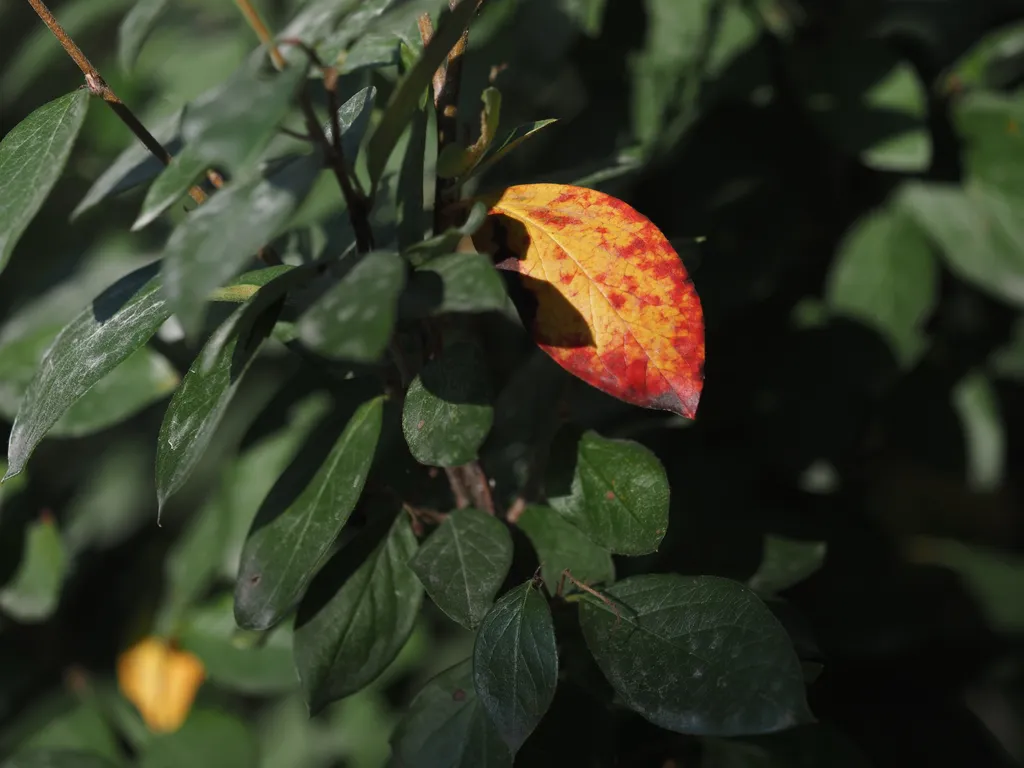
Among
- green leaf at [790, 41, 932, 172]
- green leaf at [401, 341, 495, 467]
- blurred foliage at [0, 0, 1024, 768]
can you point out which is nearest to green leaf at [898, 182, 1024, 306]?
blurred foliage at [0, 0, 1024, 768]

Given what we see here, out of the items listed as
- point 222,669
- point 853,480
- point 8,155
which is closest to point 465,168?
point 8,155

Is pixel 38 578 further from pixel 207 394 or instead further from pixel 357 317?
pixel 357 317

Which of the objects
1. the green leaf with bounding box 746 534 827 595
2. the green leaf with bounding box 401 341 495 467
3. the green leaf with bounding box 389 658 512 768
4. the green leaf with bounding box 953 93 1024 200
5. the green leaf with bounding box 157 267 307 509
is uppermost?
the green leaf with bounding box 157 267 307 509

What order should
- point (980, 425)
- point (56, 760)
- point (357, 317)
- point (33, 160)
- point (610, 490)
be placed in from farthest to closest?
point (980, 425), point (56, 760), point (610, 490), point (33, 160), point (357, 317)

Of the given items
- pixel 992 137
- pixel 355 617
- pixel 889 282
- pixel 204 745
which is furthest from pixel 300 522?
pixel 992 137

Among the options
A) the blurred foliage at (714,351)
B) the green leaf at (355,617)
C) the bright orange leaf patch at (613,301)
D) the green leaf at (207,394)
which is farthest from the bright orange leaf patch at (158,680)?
the bright orange leaf patch at (613,301)

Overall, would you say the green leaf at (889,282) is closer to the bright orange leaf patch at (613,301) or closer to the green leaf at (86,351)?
the bright orange leaf patch at (613,301)

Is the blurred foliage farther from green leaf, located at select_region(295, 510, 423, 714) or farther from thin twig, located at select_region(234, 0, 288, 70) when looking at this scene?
thin twig, located at select_region(234, 0, 288, 70)
